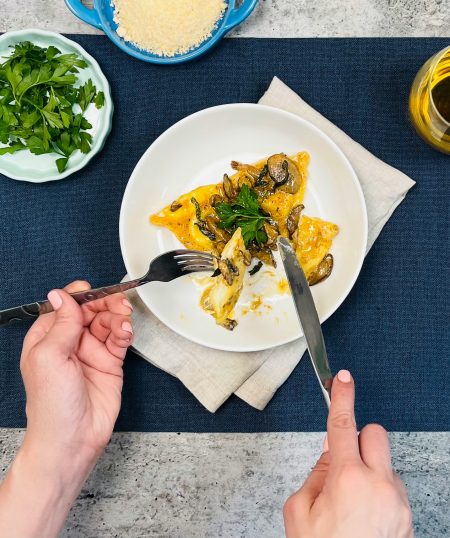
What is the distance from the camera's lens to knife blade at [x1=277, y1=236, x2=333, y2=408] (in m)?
1.20

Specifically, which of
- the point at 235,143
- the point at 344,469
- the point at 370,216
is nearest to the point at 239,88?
the point at 235,143

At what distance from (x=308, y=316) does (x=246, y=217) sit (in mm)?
284

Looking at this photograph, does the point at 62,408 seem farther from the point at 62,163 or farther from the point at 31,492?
the point at 62,163

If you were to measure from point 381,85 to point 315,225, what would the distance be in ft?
1.32

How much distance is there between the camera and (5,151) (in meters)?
1.49

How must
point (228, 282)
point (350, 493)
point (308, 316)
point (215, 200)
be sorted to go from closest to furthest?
point (350, 493)
point (308, 316)
point (228, 282)
point (215, 200)

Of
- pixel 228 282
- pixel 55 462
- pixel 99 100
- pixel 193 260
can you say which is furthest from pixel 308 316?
pixel 99 100

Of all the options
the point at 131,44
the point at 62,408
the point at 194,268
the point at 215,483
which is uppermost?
the point at 131,44

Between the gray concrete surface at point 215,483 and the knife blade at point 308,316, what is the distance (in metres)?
0.35

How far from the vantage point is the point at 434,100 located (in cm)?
141

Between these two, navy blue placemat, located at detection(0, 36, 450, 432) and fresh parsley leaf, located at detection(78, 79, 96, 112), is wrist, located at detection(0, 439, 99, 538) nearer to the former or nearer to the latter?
navy blue placemat, located at detection(0, 36, 450, 432)

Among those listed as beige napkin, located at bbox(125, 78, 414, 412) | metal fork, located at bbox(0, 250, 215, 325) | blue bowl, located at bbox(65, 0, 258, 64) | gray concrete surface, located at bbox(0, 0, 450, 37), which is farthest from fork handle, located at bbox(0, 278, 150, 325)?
gray concrete surface, located at bbox(0, 0, 450, 37)

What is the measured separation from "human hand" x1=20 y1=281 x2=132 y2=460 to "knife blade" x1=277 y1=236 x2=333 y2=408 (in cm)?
38

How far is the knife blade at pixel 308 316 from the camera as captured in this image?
1.20m
